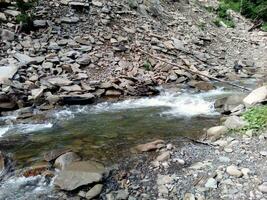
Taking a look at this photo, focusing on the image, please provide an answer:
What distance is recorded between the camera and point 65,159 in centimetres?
564

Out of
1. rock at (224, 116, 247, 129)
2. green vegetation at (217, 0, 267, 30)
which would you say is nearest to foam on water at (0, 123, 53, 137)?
rock at (224, 116, 247, 129)

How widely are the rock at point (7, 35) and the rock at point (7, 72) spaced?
5.70 ft

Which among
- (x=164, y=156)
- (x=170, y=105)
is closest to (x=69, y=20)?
(x=170, y=105)

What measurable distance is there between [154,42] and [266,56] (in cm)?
606

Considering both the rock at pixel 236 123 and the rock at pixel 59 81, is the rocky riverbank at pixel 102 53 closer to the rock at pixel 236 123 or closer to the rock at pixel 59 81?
the rock at pixel 59 81

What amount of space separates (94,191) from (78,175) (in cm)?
40

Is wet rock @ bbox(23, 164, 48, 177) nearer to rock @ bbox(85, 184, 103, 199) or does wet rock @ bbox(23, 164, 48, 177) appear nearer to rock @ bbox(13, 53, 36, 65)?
rock @ bbox(85, 184, 103, 199)

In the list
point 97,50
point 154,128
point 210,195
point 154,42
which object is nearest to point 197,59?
point 154,42

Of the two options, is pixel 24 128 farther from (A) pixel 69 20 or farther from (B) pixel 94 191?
(A) pixel 69 20

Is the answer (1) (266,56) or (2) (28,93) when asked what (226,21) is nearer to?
(1) (266,56)

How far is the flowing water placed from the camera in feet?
19.5

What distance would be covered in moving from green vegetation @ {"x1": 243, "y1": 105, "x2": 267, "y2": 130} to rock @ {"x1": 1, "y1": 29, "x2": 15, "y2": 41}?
26.5ft

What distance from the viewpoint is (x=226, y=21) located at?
21172mm

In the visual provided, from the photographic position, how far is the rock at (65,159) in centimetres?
553
